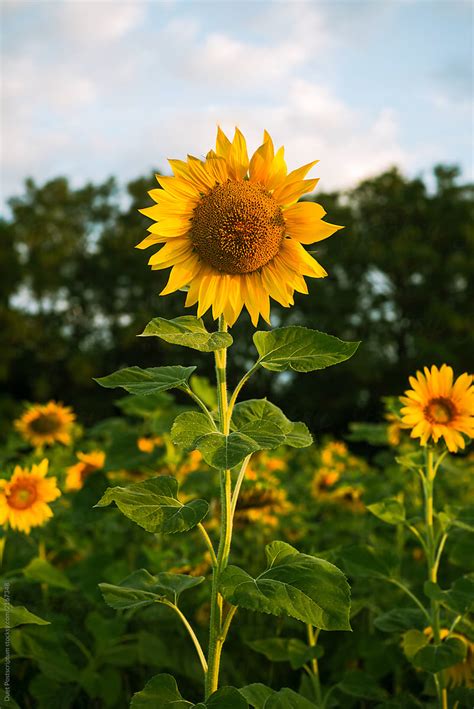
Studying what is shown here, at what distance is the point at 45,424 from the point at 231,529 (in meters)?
2.85

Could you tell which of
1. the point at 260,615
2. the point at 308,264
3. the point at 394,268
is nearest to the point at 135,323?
the point at 394,268

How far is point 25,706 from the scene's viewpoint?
296 cm

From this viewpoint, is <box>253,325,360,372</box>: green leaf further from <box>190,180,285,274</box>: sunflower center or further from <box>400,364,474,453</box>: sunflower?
<box>400,364,474,453</box>: sunflower

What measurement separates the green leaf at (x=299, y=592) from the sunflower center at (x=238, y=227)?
0.80 metres

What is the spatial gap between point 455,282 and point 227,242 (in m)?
21.6

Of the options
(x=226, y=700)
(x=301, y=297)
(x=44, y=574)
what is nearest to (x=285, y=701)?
(x=226, y=700)

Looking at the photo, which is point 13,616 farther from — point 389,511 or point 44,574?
point 389,511

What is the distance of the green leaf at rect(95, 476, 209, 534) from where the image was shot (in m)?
1.82

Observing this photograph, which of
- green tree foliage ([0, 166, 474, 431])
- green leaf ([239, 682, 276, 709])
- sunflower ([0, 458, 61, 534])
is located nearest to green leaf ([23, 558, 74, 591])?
sunflower ([0, 458, 61, 534])

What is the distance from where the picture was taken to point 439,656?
2346mm

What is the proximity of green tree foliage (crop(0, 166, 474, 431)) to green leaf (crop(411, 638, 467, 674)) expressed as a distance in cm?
1606

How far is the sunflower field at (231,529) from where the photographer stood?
1884mm

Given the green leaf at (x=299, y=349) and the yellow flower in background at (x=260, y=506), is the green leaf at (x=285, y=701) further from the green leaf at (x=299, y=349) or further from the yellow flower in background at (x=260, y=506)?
the yellow flower in background at (x=260, y=506)

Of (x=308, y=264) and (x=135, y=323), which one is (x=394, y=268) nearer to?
(x=135, y=323)
